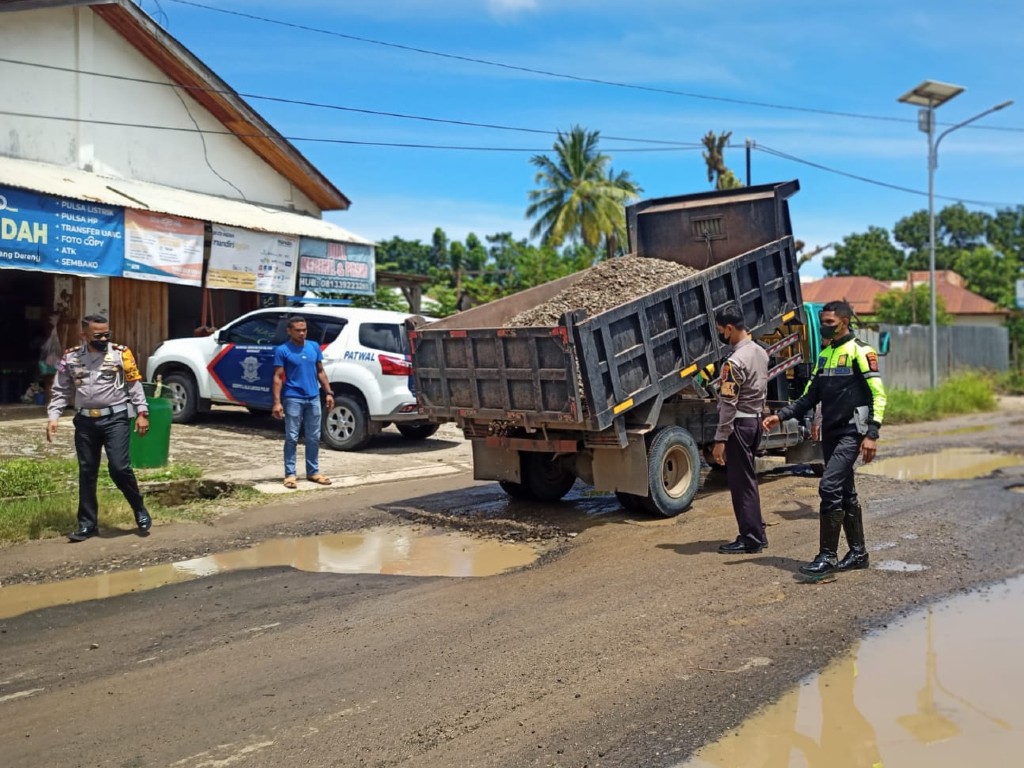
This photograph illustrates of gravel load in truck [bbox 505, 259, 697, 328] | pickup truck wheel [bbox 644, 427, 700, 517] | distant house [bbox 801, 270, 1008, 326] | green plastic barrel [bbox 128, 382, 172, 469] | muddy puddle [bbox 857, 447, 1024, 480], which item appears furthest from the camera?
distant house [bbox 801, 270, 1008, 326]

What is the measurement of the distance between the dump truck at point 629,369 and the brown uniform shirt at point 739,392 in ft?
3.12

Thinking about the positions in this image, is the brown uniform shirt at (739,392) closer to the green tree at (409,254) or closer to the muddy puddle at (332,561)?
the muddy puddle at (332,561)

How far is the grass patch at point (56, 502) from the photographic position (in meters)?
7.74

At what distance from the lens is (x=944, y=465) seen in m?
12.6

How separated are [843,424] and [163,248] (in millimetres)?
11586

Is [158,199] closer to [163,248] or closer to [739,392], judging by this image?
[163,248]

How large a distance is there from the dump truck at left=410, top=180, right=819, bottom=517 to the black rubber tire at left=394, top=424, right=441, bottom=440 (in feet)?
14.3

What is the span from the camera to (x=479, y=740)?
386cm

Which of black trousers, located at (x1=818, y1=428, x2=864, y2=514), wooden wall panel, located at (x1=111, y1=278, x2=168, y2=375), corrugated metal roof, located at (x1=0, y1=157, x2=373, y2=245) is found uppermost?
corrugated metal roof, located at (x1=0, y1=157, x2=373, y2=245)

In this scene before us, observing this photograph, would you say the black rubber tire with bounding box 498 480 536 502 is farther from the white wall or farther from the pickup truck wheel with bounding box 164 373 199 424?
the white wall

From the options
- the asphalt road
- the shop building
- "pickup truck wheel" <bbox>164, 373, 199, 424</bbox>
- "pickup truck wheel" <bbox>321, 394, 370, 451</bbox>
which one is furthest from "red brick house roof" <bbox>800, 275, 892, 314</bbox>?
the asphalt road

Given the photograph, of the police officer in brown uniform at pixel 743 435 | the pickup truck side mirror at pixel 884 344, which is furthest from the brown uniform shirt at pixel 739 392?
the pickup truck side mirror at pixel 884 344

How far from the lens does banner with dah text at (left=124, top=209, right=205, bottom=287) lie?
46.4ft

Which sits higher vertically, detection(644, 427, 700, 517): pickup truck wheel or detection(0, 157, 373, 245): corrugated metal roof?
detection(0, 157, 373, 245): corrugated metal roof
